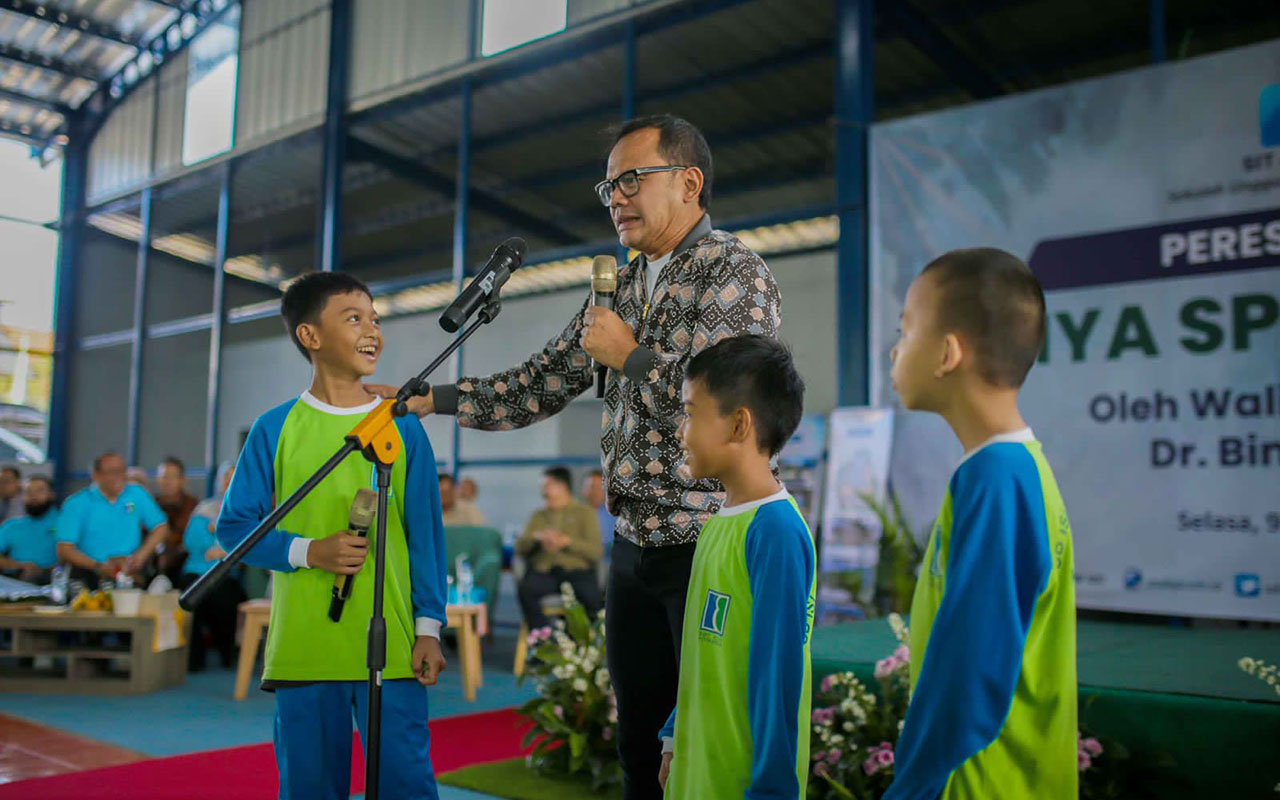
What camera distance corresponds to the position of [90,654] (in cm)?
597

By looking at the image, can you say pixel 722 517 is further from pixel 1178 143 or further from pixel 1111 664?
pixel 1178 143

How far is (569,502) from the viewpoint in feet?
23.0

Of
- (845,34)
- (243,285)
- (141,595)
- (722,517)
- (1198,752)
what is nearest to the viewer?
(722,517)

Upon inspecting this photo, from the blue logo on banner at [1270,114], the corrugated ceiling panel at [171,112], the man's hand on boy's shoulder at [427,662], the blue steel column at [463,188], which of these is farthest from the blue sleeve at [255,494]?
the corrugated ceiling panel at [171,112]

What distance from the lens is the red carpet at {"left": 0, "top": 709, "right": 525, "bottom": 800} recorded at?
136 inches

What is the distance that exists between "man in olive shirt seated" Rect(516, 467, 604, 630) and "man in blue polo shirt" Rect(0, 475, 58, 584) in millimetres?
3387

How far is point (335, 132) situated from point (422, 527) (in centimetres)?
846

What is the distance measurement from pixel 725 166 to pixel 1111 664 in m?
8.61

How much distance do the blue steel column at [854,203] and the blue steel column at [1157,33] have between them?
1.49 metres

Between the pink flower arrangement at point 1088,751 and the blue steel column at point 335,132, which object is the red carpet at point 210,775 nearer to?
the pink flower arrangement at point 1088,751

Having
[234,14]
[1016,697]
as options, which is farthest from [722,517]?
[234,14]

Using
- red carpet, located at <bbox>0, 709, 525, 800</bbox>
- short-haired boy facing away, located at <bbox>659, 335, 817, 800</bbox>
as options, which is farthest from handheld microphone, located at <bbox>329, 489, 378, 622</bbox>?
red carpet, located at <bbox>0, 709, 525, 800</bbox>

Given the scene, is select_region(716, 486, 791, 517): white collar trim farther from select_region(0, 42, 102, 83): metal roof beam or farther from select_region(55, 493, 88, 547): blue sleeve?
select_region(0, 42, 102, 83): metal roof beam

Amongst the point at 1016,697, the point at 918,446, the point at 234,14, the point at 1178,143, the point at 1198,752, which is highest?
the point at 234,14
